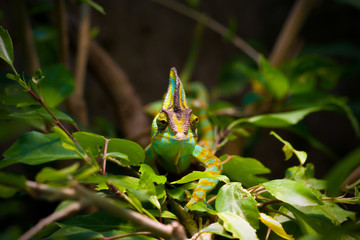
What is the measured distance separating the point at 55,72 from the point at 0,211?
0.51 meters

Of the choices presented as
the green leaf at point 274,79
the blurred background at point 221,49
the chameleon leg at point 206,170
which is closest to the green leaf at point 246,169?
the chameleon leg at point 206,170

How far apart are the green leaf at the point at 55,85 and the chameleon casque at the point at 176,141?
33 centimetres

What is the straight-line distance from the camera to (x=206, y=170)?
0.74 metres

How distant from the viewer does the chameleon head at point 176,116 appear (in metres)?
0.74

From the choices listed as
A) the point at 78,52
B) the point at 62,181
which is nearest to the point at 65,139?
the point at 62,181

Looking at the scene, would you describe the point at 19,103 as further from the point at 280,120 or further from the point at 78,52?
the point at 78,52

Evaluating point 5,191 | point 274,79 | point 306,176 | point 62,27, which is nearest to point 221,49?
point 274,79

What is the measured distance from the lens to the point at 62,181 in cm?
46

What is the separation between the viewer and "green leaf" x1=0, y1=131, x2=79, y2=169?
0.56 m

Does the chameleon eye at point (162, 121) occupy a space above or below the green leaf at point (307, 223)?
above

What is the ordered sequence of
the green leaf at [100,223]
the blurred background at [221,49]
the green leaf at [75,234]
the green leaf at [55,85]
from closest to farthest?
the green leaf at [75,234] < the green leaf at [100,223] < the green leaf at [55,85] < the blurred background at [221,49]

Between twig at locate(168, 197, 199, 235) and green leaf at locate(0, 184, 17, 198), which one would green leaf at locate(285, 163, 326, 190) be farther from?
green leaf at locate(0, 184, 17, 198)

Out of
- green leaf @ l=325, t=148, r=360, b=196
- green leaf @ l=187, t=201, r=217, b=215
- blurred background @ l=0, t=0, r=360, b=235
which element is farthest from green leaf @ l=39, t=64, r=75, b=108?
blurred background @ l=0, t=0, r=360, b=235

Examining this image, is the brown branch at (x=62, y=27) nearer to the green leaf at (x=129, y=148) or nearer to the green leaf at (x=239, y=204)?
the green leaf at (x=129, y=148)
